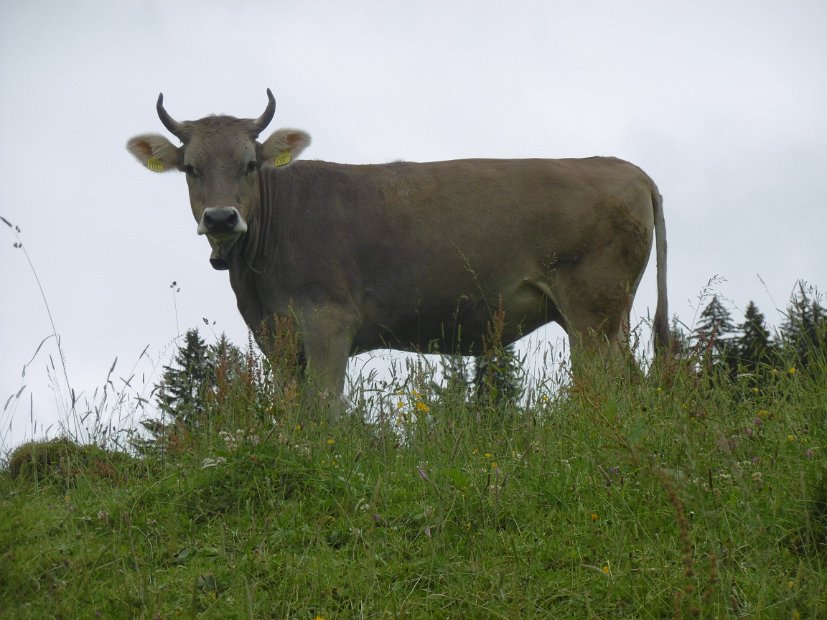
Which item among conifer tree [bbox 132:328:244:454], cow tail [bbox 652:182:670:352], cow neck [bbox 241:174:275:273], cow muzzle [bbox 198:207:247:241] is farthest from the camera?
cow tail [bbox 652:182:670:352]

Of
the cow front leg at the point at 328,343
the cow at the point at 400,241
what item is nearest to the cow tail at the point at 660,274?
the cow at the point at 400,241

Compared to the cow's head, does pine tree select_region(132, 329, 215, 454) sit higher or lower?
lower

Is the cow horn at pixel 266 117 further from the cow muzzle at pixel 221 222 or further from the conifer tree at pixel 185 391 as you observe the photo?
the conifer tree at pixel 185 391

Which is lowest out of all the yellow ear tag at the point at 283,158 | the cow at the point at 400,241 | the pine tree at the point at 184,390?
the pine tree at the point at 184,390

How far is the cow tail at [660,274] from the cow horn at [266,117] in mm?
3807

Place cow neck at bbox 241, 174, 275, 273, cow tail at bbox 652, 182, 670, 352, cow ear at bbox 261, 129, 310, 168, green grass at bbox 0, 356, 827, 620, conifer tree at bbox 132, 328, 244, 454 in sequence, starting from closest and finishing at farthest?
green grass at bbox 0, 356, 827, 620 → conifer tree at bbox 132, 328, 244, 454 → cow neck at bbox 241, 174, 275, 273 → cow tail at bbox 652, 182, 670, 352 → cow ear at bbox 261, 129, 310, 168

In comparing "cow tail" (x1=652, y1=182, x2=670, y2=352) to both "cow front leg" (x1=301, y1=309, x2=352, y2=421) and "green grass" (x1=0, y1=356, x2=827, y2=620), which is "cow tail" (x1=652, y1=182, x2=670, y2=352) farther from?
"green grass" (x1=0, y1=356, x2=827, y2=620)

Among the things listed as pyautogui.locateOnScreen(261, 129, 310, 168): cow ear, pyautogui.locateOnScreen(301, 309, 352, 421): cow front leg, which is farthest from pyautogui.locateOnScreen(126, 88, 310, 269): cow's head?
pyautogui.locateOnScreen(301, 309, 352, 421): cow front leg

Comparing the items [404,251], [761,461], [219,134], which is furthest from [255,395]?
[219,134]

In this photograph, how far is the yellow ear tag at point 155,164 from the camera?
8.93 metres

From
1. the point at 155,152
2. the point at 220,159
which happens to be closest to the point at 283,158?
the point at 220,159

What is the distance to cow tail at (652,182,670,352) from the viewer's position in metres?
8.70

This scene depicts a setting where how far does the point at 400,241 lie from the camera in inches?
331

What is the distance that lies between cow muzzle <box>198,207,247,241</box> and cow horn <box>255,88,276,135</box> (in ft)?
3.91
